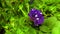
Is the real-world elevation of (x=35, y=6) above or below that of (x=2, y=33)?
above

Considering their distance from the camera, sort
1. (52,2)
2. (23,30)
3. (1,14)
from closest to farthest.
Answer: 1. (23,30)
2. (1,14)
3. (52,2)

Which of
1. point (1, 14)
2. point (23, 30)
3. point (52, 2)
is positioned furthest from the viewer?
point (52, 2)

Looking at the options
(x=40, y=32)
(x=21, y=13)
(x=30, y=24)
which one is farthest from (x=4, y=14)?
(x=40, y=32)

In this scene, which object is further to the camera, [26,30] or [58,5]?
[58,5]

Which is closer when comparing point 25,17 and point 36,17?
point 36,17

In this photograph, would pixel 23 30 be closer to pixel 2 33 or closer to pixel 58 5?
pixel 2 33

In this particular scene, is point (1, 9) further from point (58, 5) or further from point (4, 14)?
point (58, 5)
